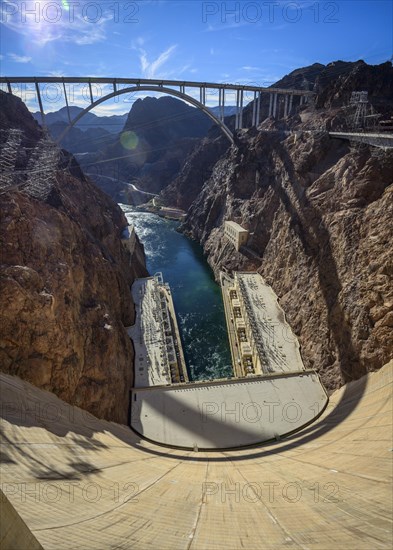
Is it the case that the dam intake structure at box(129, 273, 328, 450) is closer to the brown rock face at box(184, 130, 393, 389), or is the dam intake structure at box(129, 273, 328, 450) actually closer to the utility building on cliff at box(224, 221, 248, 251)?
the brown rock face at box(184, 130, 393, 389)

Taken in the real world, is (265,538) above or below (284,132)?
below

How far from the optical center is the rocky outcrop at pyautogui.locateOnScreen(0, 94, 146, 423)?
43.2 ft

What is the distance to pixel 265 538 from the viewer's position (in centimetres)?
433

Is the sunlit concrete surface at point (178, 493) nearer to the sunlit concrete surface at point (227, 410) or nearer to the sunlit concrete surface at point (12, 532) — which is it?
the sunlit concrete surface at point (12, 532)

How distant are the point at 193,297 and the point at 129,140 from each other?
10035cm

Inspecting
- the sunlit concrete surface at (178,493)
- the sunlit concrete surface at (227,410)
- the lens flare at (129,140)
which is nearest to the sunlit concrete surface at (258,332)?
the sunlit concrete surface at (227,410)

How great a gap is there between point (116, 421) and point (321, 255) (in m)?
19.7

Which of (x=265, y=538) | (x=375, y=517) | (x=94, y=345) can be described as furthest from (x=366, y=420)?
(x=94, y=345)

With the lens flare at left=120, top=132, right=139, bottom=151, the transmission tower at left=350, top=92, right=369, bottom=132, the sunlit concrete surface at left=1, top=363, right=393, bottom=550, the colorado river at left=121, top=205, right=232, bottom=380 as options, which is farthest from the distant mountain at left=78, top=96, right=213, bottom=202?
the sunlit concrete surface at left=1, top=363, right=393, bottom=550

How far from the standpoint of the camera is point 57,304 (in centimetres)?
1549

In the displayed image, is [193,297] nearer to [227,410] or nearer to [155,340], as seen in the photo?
[155,340]

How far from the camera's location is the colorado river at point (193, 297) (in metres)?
26.7

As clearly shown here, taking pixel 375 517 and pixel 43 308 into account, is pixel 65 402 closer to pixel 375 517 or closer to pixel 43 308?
pixel 43 308

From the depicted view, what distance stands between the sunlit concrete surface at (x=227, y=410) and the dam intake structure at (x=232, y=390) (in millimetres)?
52
